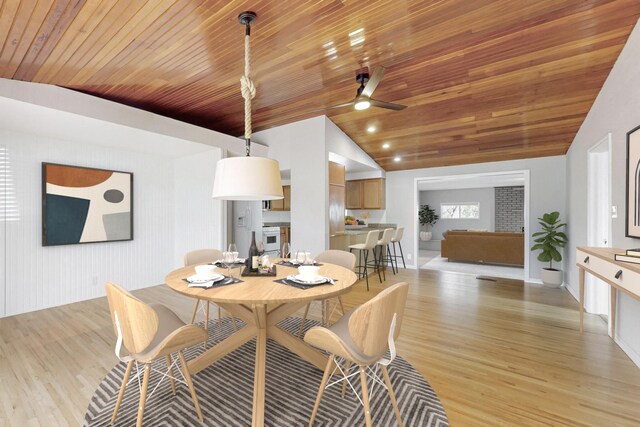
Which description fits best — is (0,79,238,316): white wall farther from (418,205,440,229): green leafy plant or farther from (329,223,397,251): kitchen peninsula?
(418,205,440,229): green leafy plant

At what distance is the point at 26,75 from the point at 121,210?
214 cm

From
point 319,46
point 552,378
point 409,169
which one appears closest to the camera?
point 552,378

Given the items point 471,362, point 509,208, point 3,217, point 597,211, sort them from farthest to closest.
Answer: point 509,208, point 597,211, point 3,217, point 471,362

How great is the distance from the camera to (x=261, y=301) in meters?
1.51

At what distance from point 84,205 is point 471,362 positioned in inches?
190

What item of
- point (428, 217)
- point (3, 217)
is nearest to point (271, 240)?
point (3, 217)

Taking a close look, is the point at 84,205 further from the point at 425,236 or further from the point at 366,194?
the point at 425,236

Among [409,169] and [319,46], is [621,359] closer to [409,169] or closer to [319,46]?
[319,46]

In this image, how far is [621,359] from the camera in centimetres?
238

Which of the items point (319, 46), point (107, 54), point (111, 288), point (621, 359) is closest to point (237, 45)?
point (319, 46)

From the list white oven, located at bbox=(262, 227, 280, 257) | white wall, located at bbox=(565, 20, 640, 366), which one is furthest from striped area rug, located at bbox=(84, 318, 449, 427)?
white oven, located at bbox=(262, 227, 280, 257)

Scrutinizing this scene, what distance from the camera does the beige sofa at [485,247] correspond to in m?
6.12

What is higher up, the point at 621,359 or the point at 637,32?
the point at 637,32

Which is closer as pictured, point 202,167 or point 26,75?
point 26,75
